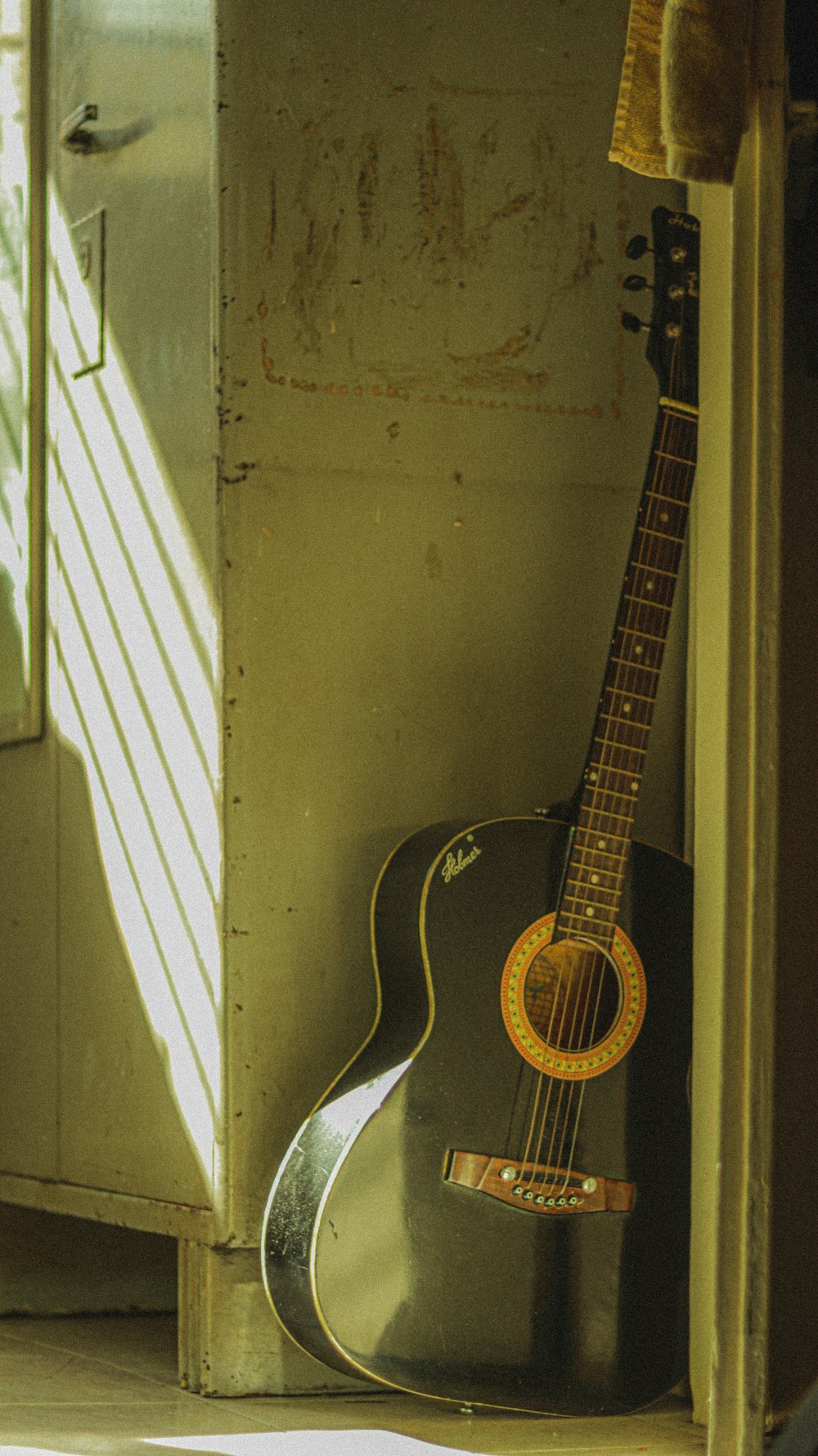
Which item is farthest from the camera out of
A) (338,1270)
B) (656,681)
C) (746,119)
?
(656,681)

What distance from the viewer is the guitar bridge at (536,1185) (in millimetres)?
2410

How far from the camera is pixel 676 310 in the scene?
2592 mm

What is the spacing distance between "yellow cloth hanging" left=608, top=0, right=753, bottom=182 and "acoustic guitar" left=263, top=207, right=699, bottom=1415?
0.66 meters

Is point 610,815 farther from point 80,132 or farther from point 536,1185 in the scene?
point 80,132

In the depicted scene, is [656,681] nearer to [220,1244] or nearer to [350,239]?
[350,239]

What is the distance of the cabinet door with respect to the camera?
8.73ft

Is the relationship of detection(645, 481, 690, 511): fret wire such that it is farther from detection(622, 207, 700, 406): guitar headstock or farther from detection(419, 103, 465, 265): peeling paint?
detection(419, 103, 465, 265): peeling paint

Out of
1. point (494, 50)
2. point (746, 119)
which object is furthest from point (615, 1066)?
point (494, 50)

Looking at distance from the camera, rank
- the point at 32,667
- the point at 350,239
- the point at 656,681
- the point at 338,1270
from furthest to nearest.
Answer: the point at 32,667
the point at 350,239
the point at 656,681
the point at 338,1270

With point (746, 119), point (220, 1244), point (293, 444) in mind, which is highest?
point (746, 119)

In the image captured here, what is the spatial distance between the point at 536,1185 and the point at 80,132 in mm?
1876

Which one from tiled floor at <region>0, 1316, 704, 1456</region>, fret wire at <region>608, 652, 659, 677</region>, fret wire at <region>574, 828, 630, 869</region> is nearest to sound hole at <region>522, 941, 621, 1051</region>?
fret wire at <region>574, 828, 630, 869</region>

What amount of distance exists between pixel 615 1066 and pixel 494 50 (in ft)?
5.04

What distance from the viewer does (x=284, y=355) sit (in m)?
2.67
